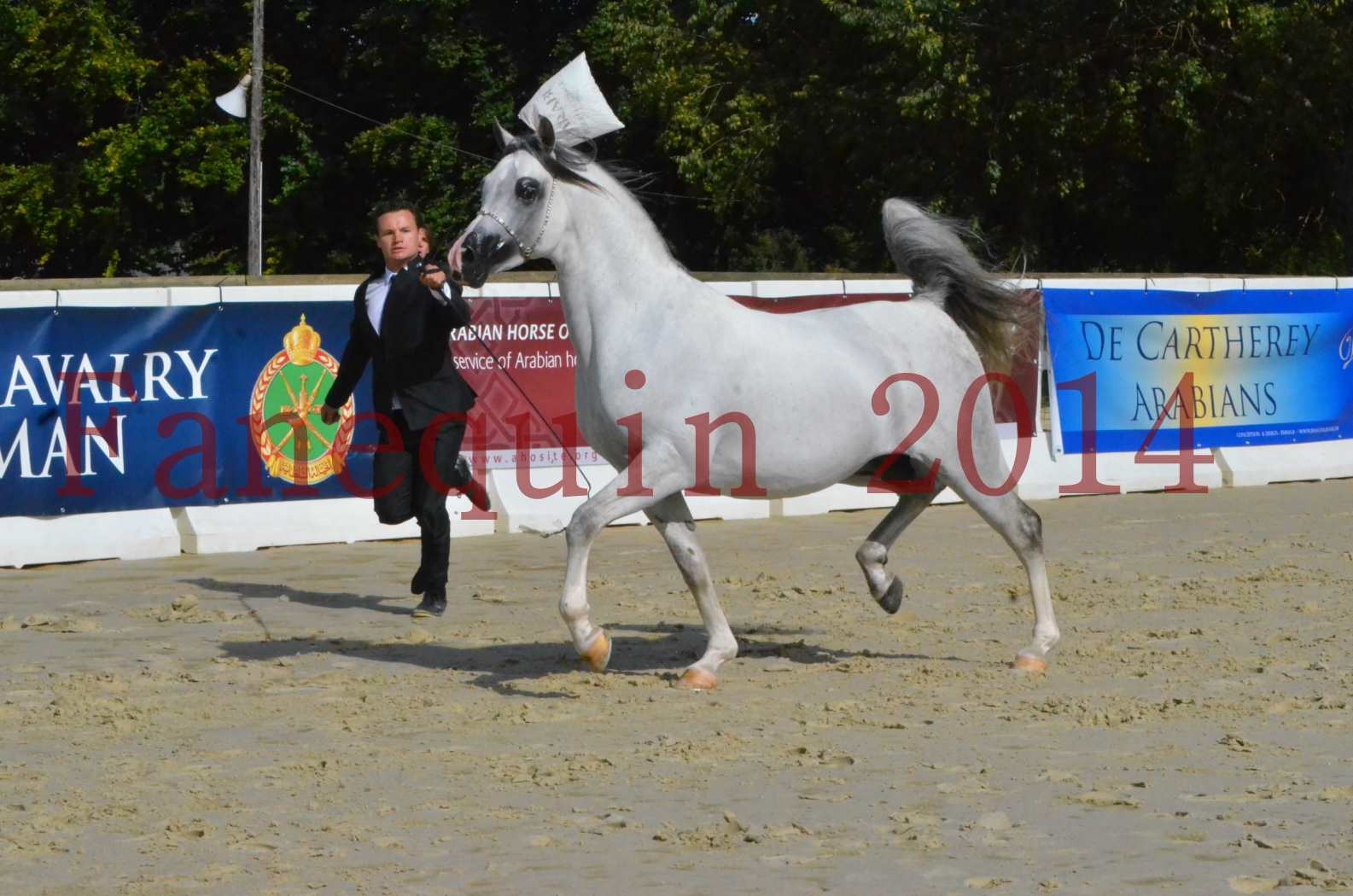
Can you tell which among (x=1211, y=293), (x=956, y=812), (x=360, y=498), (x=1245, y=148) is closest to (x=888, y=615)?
(x=956, y=812)

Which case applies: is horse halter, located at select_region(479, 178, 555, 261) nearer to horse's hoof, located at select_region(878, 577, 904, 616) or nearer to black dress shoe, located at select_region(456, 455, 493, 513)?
horse's hoof, located at select_region(878, 577, 904, 616)

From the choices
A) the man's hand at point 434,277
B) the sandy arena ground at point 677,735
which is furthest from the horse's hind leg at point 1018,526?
the man's hand at point 434,277

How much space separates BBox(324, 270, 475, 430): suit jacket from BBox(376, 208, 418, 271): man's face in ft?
0.39

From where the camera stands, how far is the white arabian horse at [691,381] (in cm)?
693

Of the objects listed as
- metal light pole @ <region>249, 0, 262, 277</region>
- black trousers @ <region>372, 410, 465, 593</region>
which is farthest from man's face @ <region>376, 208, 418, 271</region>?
metal light pole @ <region>249, 0, 262, 277</region>

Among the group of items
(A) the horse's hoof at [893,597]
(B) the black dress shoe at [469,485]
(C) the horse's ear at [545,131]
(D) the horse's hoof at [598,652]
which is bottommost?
(A) the horse's hoof at [893,597]

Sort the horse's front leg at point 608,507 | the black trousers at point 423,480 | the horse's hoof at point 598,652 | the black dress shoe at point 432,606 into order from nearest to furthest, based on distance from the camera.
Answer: the horse's front leg at point 608,507 < the horse's hoof at point 598,652 < the black trousers at point 423,480 < the black dress shoe at point 432,606

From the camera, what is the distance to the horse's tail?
315 inches

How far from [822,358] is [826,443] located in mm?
339

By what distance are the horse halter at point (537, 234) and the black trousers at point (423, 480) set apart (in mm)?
2117

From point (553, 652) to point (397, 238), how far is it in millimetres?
2204

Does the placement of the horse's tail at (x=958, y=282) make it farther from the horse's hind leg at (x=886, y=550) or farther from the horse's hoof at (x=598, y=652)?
the horse's hoof at (x=598, y=652)

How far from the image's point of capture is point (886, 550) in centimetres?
809

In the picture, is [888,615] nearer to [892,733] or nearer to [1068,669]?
[1068,669]
